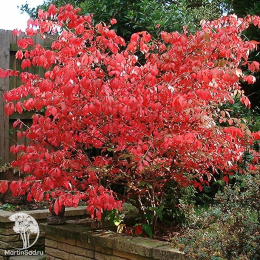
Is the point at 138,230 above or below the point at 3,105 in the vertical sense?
below

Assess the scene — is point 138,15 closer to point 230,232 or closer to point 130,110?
point 130,110

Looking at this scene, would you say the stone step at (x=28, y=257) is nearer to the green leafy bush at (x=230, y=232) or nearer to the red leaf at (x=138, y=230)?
the red leaf at (x=138, y=230)

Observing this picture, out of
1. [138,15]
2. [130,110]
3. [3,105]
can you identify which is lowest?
[130,110]

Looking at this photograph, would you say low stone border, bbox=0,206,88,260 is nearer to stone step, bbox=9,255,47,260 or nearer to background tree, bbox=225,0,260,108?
stone step, bbox=9,255,47,260

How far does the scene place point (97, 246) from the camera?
4.25 m

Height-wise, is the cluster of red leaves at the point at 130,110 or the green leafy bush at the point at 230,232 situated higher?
the cluster of red leaves at the point at 130,110

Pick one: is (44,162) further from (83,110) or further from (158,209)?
(158,209)

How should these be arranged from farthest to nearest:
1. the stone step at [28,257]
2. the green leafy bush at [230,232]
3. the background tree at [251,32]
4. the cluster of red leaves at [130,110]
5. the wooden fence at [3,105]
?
1. the background tree at [251,32]
2. the wooden fence at [3,105]
3. the stone step at [28,257]
4. the cluster of red leaves at [130,110]
5. the green leafy bush at [230,232]

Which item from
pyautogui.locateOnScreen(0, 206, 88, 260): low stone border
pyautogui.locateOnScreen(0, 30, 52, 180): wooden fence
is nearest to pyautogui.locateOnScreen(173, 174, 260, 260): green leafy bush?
pyautogui.locateOnScreen(0, 206, 88, 260): low stone border

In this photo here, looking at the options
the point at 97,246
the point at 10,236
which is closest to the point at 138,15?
the point at 10,236

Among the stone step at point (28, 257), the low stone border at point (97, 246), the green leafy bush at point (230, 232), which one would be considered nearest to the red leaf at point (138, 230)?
the low stone border at point (97, 246)

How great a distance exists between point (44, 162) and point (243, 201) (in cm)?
197

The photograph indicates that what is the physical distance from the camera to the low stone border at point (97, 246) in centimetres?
366

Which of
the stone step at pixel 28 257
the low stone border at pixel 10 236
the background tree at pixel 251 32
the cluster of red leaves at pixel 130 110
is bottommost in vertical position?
the stone step at pixel 28 257
